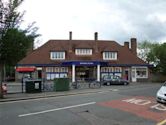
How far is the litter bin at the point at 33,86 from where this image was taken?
103 feet

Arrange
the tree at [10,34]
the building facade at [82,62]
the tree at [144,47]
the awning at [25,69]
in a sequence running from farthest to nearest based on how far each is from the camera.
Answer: the tree at [144,47]
the building facade at [82,62]
the awning at [25,69]
the tree at [10,34]

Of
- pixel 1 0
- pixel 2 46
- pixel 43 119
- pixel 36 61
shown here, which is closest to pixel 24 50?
pixel 2 46

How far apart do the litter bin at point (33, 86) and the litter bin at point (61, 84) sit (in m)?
2.63

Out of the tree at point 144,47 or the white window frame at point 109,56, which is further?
the tree at point 144,47

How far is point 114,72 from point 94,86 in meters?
29.0

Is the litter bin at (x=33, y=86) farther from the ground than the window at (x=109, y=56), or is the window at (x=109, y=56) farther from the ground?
the window at (x=109, y=56)

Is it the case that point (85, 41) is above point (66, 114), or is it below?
above

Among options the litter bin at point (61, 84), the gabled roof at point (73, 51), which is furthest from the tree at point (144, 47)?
the litter bin at point (61, 84)

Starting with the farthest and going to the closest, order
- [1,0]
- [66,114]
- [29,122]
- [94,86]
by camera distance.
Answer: [94,86]
[1,0]
[66,114]
[29,122]

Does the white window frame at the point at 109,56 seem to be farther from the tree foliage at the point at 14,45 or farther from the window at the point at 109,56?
the tree foliage at the point at 14,45

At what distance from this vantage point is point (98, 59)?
69812mm

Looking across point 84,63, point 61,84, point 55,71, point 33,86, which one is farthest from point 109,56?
point 33,86

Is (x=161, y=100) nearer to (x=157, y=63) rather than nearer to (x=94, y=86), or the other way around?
(x=94, y=86)

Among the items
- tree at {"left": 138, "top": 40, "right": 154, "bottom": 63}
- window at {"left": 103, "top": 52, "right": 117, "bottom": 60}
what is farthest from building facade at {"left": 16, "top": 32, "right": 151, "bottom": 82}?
tree at {"left": 138, "top": 40, "right": 154, "bottom": 63}
